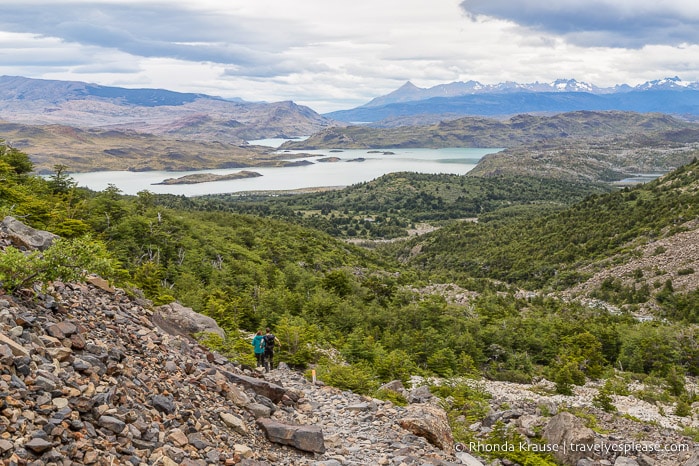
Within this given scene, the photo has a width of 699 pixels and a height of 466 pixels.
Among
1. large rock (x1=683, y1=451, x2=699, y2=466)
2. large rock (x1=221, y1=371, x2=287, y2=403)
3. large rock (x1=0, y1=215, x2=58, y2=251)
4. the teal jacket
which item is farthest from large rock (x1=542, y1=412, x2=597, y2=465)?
large rock (x1=0, y1=215, x2=58, y2=251)

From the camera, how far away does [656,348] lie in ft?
93.1

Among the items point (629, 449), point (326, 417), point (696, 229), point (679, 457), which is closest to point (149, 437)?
point (326, 417)

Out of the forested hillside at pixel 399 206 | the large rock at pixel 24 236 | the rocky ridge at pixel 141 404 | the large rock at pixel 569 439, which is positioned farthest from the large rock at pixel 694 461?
the forested hillside at pixel 399 206

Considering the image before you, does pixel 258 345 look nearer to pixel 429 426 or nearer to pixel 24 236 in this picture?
pixel 429 426

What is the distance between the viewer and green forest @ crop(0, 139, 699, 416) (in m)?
20.3

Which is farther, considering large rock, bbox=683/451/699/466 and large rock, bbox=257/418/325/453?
large rock, bbox=683/451/699/466

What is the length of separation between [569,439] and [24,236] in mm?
16194

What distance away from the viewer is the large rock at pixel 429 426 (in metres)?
12.4

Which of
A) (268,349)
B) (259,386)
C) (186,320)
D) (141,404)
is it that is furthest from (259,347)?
(141,404)

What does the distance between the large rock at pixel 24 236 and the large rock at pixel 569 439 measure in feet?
49.0

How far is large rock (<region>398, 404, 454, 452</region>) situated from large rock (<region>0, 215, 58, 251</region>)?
10542 millimetres

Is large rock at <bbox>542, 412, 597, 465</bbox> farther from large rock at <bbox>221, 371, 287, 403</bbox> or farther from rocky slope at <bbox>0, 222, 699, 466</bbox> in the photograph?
large rock at <bbox>221, 371, 287, 403</bbox>

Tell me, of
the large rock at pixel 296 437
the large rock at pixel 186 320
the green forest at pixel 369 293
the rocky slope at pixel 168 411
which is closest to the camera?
the rocky slope at pixel 168 411

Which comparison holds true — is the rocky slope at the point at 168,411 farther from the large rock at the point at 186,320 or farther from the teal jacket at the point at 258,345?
the teal jacket at the point at 258,345
